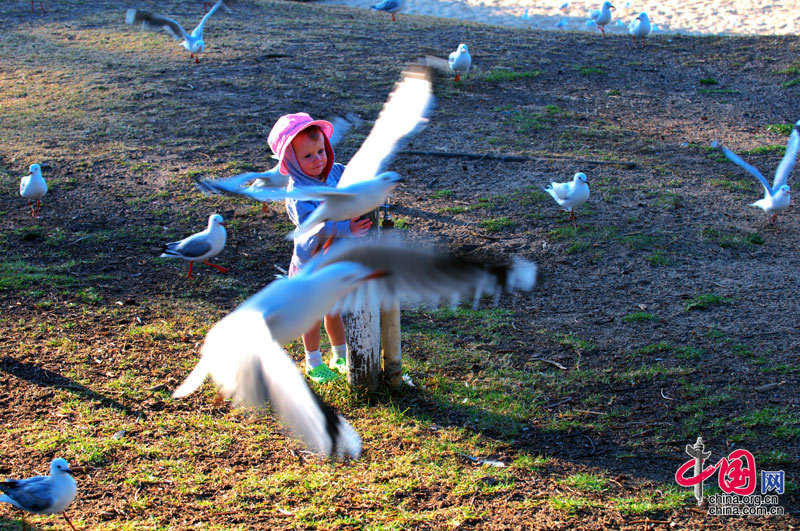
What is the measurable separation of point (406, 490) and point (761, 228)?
4.59 meters

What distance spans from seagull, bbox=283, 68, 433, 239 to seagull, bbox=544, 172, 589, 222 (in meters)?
2.21

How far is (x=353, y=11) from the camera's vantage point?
15.5 meters

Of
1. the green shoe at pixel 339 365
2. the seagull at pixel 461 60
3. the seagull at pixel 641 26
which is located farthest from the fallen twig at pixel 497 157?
the seagull at pixel 641 26

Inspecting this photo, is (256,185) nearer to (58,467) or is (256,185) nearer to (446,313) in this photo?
(446,313)

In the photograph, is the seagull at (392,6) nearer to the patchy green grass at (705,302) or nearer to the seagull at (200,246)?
the seagull at (200,246)

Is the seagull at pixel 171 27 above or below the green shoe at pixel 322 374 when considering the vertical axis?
above

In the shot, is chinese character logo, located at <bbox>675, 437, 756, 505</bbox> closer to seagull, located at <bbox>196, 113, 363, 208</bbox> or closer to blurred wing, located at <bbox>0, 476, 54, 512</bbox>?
seagull, located at <bbox>196, 113, 363, 208</bbox>

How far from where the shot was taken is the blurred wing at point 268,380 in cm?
222

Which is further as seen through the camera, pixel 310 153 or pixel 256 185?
pixel 256 185

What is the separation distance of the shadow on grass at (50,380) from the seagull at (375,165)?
148 cm

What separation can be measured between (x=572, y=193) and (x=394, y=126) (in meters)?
2.55

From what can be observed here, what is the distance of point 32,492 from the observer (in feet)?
10.1

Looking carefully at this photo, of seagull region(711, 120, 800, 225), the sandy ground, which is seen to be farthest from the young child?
the sandy ground

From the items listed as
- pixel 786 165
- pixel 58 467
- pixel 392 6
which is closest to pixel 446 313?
pixel 58 467
